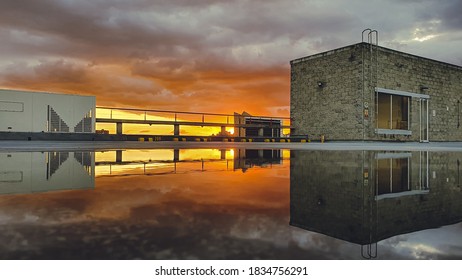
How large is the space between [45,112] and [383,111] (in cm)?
1094

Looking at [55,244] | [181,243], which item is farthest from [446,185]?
[55,244]

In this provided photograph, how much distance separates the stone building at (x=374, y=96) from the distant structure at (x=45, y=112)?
7697mm

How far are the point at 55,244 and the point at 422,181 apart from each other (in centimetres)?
181

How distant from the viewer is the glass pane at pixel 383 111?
36.9ft

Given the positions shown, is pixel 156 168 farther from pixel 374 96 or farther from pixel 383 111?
pixel 383 111

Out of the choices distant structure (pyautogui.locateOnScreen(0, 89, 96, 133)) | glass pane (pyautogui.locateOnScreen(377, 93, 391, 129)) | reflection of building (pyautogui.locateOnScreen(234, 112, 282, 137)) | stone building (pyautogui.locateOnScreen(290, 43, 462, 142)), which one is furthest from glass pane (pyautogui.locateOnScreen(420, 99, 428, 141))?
distant structure (pyautogui.locateOnScreen(0, 89, 96, 133))

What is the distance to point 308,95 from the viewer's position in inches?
488

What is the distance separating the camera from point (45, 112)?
9.43 meters

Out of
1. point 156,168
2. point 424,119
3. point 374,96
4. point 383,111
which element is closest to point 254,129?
point 383,111

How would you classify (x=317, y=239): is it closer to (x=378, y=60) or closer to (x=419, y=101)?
(x=378, y=60)

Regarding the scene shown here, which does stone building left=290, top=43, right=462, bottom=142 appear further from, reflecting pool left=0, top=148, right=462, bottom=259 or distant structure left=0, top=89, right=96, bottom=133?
reflecting pool left=0, top=148, right=462, bottom=259

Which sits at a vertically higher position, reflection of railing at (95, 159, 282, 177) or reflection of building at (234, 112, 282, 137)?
reflection of building at (234, 112, 282, 137)

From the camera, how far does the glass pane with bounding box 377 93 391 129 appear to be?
1124 cm

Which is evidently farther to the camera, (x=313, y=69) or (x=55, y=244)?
(x=313, y=69)
